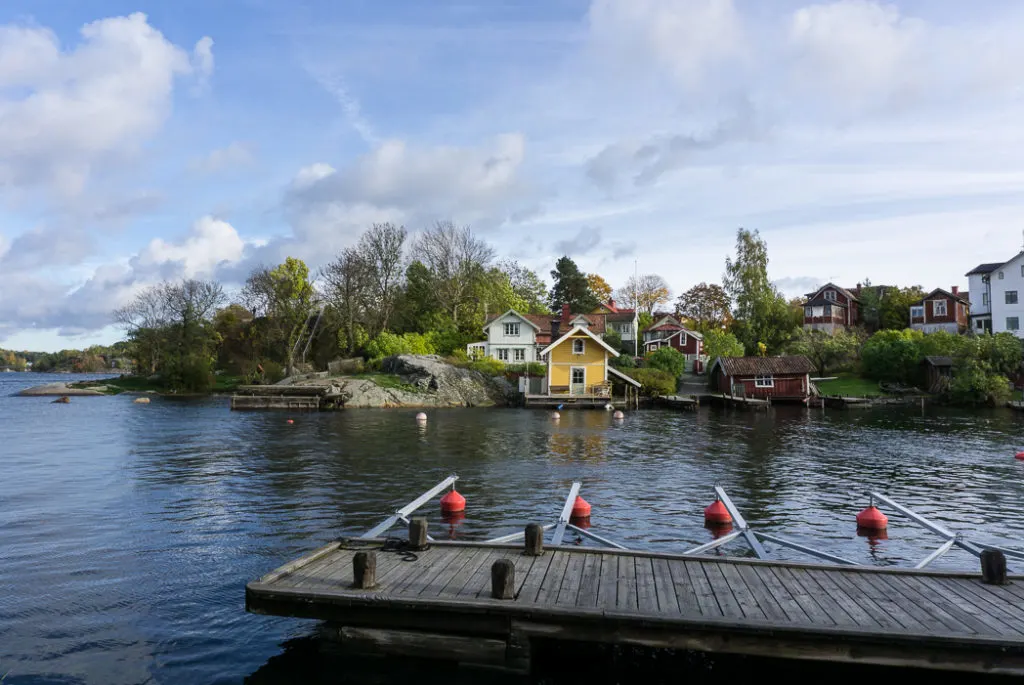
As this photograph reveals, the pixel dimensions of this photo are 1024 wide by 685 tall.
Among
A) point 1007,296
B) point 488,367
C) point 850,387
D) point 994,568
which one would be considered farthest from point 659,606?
point 1007,296

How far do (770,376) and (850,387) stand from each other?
448 inches

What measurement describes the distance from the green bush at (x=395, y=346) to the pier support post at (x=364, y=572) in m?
57.5

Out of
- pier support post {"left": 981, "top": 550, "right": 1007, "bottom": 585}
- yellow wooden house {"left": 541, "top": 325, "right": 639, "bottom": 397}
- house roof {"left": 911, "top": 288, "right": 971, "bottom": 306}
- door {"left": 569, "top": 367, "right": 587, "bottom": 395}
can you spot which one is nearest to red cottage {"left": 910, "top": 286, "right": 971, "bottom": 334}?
house roof {"left": 911, "top": 288, "right": 971, "bottom": 306}

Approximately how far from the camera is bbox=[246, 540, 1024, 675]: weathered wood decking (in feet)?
24.4

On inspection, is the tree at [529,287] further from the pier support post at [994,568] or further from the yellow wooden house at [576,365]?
the pier support post at [994,568]

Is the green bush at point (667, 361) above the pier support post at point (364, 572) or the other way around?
above

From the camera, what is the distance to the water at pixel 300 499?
959 cm

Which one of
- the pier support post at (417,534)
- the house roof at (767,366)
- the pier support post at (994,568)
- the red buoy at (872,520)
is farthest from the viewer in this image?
the house roof at (767,366)

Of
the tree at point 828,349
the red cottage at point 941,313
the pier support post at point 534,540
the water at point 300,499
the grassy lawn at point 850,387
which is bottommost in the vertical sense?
the water at point 300,499

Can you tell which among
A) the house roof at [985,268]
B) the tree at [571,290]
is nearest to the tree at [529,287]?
the tree at [571,290]

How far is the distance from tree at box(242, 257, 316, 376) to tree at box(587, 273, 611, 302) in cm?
4757

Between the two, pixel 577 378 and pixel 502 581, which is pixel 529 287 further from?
pixel 502 581

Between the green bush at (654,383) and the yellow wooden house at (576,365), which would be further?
the green bush at (654,383)

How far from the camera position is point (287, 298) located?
7206 centimetres
